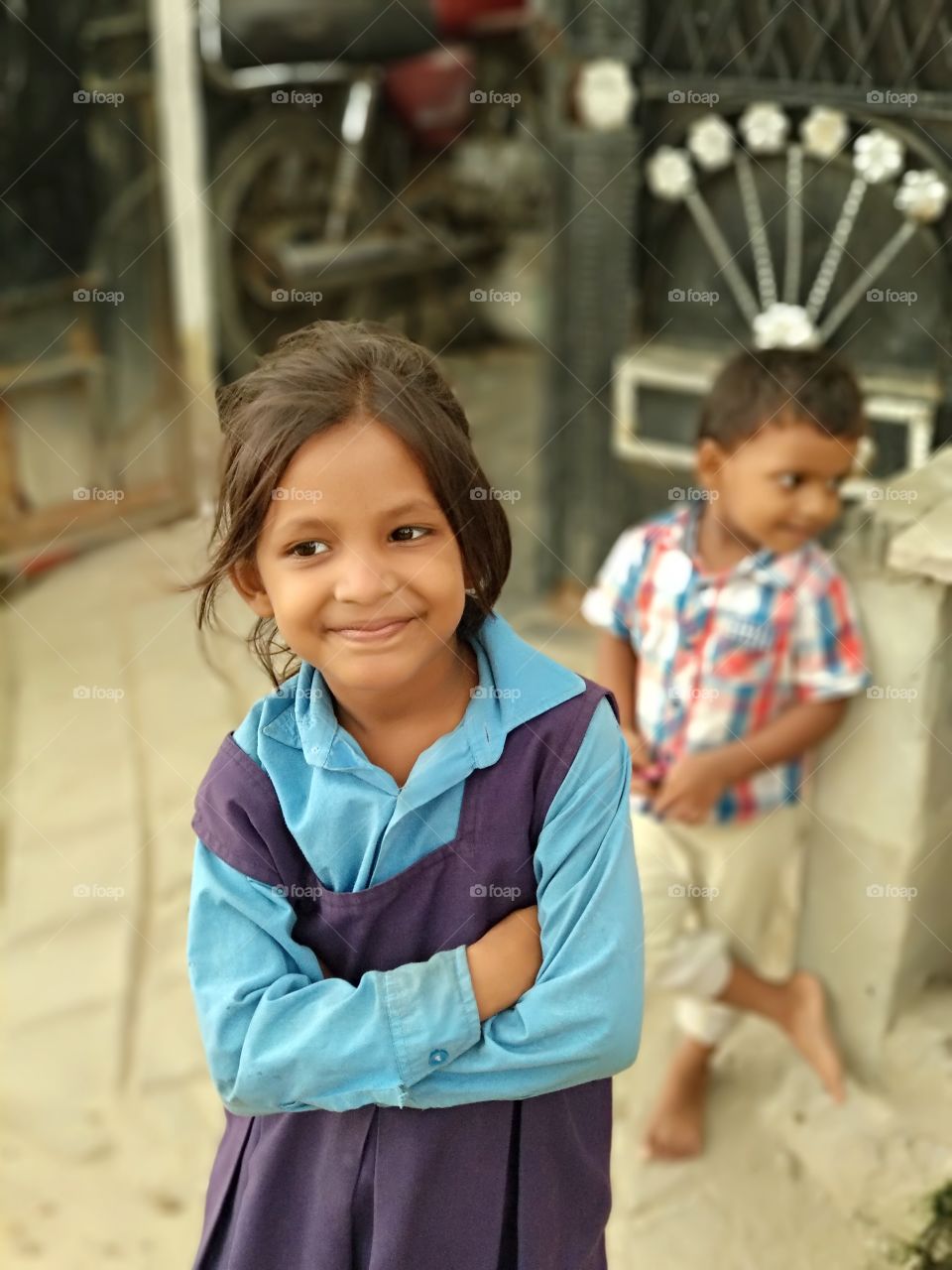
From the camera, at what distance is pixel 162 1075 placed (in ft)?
7.36

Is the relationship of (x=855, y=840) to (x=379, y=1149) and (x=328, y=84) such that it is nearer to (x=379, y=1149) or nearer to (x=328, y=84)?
(x=379, y=1149)

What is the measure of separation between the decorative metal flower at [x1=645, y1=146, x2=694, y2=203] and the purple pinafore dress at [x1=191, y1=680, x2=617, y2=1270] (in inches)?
88.4

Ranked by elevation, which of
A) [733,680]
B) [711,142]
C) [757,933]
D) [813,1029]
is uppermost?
[711,142]

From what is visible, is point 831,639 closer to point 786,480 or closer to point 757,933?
point 786,480

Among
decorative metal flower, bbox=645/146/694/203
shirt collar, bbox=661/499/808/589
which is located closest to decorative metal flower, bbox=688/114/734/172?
decorative metal flower, bbox=645/146/694/203

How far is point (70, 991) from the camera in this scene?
244 centimetres

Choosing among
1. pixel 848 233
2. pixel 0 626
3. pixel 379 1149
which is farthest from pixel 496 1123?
pixel 0 626

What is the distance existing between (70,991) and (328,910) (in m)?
1.52

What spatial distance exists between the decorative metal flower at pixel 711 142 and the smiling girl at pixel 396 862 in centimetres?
211

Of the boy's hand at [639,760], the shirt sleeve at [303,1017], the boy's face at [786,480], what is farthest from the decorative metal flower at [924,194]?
the shirt sleeve at [303,1017]

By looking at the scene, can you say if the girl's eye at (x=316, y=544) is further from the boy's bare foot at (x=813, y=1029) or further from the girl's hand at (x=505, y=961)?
the boy's bare foot at (x=813, y=1029)

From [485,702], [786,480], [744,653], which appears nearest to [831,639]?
[744,653]

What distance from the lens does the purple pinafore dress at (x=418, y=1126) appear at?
3.58 feet

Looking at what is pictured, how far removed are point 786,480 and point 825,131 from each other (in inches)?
45.4
